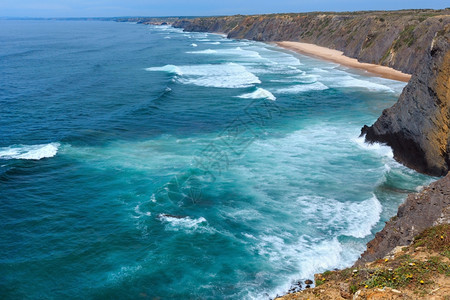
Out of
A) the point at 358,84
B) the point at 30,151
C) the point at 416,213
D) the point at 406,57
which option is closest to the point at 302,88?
the point at 358,84

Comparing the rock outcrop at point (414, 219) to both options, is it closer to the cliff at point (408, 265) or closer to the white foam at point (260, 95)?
the cliff at point (408, 265)

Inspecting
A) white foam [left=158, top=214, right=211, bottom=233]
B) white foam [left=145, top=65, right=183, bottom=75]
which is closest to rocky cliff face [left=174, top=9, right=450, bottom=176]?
white foam [left=158, top=214, right=211, bottom=233]

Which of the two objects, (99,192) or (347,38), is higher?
(347,38)

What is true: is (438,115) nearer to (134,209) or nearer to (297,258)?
(297,258)

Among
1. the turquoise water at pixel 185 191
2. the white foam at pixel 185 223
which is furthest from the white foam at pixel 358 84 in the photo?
the white foam at pixel 185 223

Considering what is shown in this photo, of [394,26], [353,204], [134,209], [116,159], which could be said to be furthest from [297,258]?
[394,26]

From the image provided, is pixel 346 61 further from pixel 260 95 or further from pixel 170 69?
pixel 260 95
